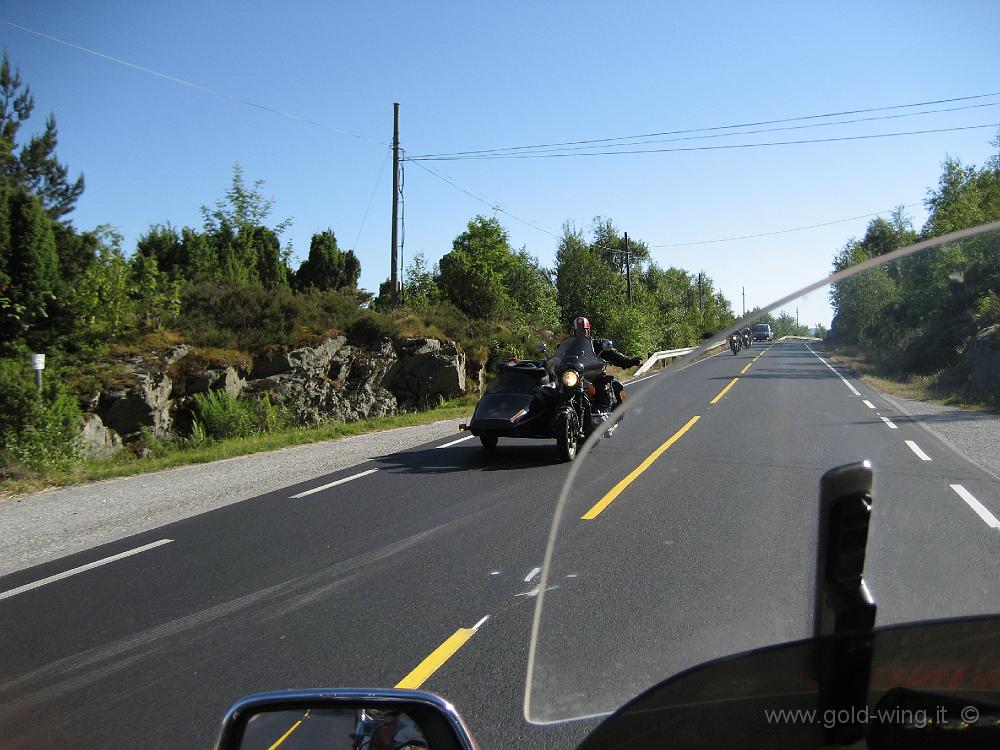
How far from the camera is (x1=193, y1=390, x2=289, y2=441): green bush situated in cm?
1786

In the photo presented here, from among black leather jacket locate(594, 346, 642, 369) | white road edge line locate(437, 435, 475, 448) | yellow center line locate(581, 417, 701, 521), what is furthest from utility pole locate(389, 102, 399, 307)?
yellow center line locate(581, 417, 701, 521)

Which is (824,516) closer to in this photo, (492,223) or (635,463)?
(635,463)

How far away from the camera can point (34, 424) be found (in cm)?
1276

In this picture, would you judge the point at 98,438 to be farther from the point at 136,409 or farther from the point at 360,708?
the point at 360,708

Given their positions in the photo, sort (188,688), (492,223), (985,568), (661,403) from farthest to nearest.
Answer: (492,223), (188,688), (661,403), (985,568)

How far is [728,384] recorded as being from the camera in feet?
5.95

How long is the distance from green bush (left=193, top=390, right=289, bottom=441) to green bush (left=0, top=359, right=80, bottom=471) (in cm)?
350

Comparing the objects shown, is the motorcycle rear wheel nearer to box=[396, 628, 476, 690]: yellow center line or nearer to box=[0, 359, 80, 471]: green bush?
box=[396, 628, 476, 690]: yellow center line

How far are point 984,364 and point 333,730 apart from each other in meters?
1.43

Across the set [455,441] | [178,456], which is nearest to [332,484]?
[455,441]

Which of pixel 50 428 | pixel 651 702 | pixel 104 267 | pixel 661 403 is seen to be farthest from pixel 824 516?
pixel 104 267

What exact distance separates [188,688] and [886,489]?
12.3ft

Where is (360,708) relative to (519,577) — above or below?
above

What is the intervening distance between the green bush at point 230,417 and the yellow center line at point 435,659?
13520mm
